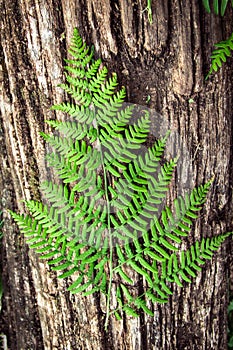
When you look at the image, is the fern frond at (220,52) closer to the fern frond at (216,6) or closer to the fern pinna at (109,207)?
the fern frond at (216,6)

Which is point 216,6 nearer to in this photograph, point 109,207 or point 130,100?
point 130,100

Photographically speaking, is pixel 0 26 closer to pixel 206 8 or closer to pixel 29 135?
pixel 29 135

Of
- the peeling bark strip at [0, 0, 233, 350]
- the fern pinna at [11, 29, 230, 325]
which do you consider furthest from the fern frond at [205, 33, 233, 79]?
the fern pinna at [11, 29, 230, 325]

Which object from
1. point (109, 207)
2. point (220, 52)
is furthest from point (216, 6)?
point (109, 207)

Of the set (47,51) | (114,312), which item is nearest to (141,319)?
(114,312)

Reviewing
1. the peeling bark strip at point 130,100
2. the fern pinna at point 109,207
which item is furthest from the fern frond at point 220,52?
the fern pinna at point 109,207

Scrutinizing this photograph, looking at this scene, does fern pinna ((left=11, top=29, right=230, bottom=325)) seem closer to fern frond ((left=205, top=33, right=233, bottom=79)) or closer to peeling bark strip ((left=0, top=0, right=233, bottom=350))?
peeling bark strip ((left=0, top=0, right=233, bottom=350))
